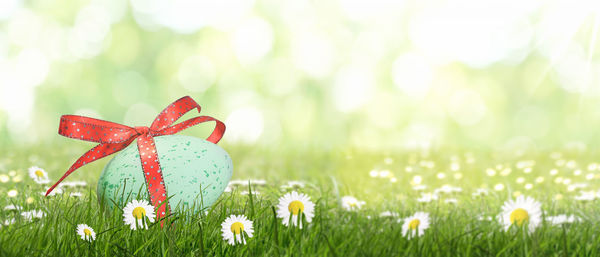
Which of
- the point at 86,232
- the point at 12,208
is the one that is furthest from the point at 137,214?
the point at 12,208

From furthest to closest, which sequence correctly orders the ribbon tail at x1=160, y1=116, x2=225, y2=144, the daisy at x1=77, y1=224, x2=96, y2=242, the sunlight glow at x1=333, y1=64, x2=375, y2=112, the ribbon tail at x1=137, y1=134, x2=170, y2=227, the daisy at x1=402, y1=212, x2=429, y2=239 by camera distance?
the sunlight glow at x1=333, y1=64, x2=375, y2=112, the ribbon tail at x1=160, y1=116, x2=225, y2=144, the ribbon tail at x1=137, y1=134, x2=170, y2=227, the daisy at x1=402, y1=212, x2=429, y2=239, the daisy at x1=77, y1=224, x2=96, y2=242

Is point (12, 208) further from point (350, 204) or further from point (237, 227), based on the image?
point (350, 204)

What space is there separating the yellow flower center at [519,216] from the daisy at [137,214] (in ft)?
3.89

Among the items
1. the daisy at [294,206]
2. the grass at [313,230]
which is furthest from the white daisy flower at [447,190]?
the daisy at [294,206]

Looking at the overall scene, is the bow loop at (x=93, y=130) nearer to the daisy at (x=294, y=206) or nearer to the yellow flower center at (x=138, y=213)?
the yellow flower center at (x=138, y=213)

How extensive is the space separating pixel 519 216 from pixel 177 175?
1.22 metres

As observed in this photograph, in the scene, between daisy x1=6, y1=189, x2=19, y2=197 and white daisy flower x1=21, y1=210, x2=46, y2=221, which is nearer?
white daisy flower x1=21, y1=210, x2=46, y2=221

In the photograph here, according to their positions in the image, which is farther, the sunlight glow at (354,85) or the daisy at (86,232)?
the sunlight glow at (354,85)

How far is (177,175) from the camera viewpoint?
2.03 metres

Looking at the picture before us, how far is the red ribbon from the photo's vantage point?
1.98 metres

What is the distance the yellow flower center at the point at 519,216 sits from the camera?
1736mm

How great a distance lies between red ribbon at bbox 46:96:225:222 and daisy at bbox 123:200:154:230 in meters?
0.10

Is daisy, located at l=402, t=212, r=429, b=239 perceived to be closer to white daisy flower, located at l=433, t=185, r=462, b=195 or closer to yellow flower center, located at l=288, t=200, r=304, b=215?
yellow flower center, located at l=288, t=200, r=304, b=215

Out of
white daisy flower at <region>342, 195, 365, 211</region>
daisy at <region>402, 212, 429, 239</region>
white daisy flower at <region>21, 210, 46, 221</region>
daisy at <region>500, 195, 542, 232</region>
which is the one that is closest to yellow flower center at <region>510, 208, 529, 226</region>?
daisy at <region>500, 195, 542, 232</region>
